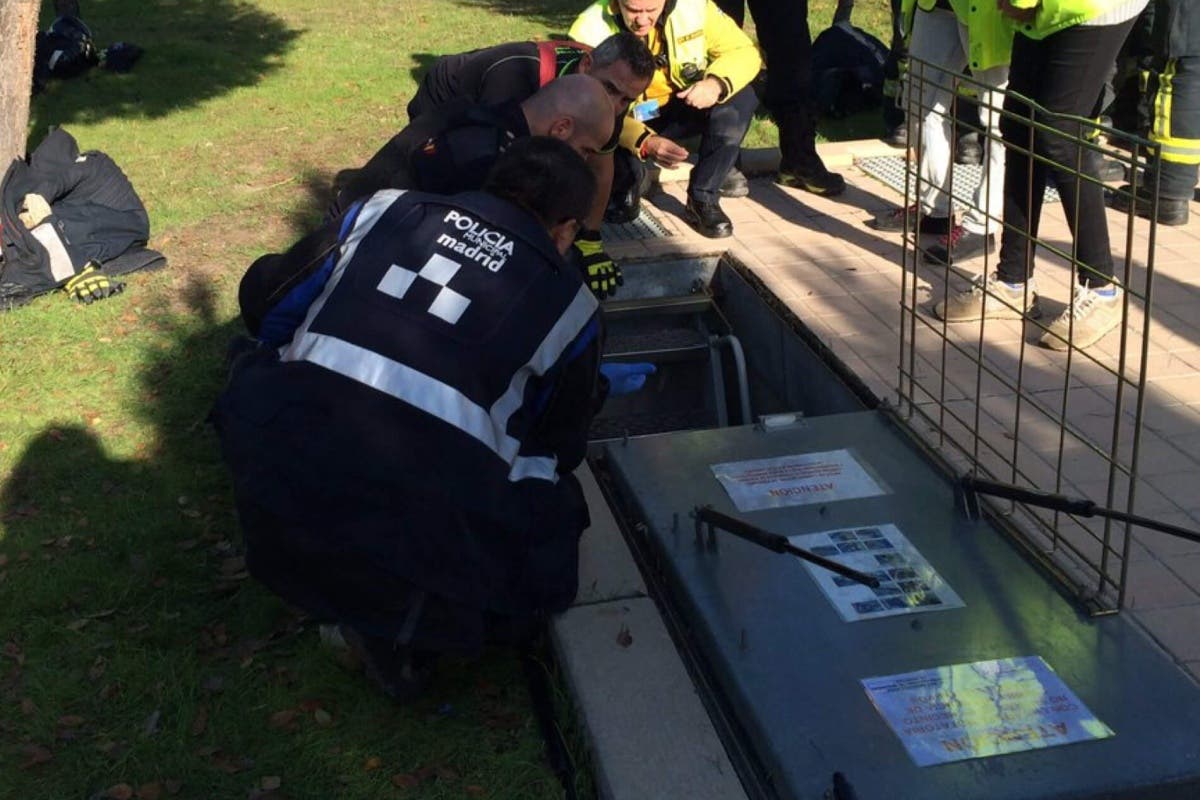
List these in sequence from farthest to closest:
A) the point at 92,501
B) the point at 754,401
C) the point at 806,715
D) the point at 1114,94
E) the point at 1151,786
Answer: the point at 1114,94, the point at 754,401, the point at 92,501, the point at 806,715, the point at 1151,786

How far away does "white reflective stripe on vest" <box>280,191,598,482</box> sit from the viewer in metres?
2.53

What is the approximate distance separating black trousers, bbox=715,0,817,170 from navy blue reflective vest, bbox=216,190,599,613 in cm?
375

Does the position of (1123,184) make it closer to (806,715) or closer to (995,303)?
(995,303)

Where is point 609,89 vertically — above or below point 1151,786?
above

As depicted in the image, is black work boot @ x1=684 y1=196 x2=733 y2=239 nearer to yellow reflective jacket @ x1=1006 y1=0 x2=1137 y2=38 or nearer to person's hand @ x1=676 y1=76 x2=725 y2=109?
person's hand @ x1=676 y1=76 x2=725 y2=109

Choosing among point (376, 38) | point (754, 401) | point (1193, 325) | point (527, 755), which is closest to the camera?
point (527, 755)

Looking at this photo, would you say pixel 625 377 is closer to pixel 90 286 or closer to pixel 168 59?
pixel 90 286

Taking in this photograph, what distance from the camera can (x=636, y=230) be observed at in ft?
18.8

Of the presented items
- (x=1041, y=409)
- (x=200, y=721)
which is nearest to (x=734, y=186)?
(x=1041, y=409)

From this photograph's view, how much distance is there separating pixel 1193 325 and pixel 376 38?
30.0ft

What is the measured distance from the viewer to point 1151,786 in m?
2.28

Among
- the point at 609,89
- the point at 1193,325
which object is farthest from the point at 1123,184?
the point at 609,89

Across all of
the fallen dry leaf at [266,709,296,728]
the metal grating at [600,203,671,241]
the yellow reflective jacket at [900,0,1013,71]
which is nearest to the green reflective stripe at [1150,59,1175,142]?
the yellow reflective jacket at [900,0,1013,71]

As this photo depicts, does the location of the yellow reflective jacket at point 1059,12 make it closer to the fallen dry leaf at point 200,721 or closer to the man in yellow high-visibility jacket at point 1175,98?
the man in yellow high-visibility jacket at point 1175,98
